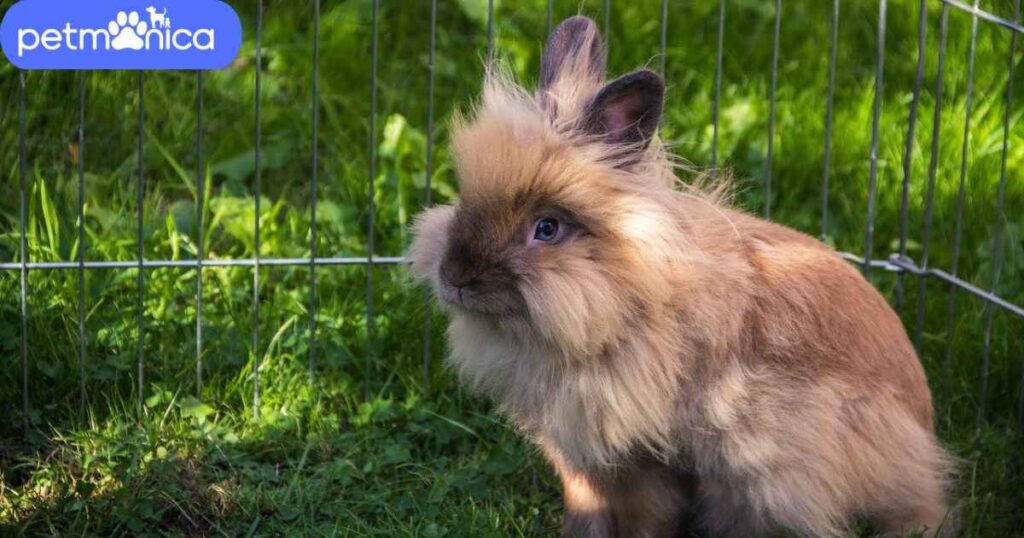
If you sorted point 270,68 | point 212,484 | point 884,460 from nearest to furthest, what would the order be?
point 884,460, point 212,484, point 270,68

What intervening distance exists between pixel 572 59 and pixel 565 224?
15.4 inches

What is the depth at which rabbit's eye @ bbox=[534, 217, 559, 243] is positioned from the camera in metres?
2.96

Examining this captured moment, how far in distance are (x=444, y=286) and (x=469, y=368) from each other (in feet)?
1.14

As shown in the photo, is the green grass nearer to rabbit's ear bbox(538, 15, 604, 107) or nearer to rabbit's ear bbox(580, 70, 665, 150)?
rabbit's ear bbox(538, 15, 604, 107)

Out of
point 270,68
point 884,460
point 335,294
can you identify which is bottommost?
point 884,460

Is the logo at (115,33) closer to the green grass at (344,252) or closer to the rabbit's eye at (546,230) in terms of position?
the green grass at (344,252)

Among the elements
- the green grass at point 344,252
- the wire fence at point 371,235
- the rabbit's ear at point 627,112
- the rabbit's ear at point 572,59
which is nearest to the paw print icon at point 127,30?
the wire fence at point 371,235

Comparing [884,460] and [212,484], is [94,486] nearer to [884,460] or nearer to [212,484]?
[212,484]

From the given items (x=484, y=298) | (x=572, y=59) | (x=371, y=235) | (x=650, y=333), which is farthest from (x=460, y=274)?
(x=371, y=235)

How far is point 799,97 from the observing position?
494 cm

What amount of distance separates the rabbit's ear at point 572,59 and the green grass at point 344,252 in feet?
1.73

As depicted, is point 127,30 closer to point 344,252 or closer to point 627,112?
point 344,252

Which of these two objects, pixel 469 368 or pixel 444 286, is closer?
pixel 444 286

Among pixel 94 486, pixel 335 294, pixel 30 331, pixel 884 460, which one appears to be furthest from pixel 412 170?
pixel 884 460
